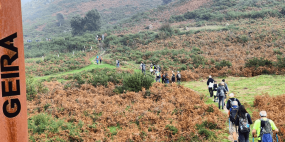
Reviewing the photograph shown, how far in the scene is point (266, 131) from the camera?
6.13 meters

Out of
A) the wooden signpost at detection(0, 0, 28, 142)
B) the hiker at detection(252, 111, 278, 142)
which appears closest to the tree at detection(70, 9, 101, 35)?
the hiker at detection(252, 111, 278, 142)

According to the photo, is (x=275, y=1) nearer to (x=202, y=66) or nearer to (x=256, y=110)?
(x=202, y=66)

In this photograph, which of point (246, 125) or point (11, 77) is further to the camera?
point (246, 125)

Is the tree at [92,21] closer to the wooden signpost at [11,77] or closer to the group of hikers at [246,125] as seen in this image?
the group of hikers at [246,125]

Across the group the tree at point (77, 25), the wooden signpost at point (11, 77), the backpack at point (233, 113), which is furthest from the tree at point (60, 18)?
the wooden signpost at point (11, 77)

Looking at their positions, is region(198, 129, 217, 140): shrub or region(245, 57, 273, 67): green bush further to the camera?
region(245, 57, 273, 67): green bush

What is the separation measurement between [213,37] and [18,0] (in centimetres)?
4309

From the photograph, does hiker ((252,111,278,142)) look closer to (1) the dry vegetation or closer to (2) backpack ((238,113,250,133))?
(2) backpack ((238,113,250,133))

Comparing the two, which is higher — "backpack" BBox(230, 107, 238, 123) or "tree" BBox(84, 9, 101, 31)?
"tree" BBox(84, 9, 101, 31)

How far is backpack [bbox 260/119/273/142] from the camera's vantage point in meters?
6.10

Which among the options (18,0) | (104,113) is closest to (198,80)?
(104,113)

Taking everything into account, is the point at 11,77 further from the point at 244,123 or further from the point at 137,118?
the point at 137,118

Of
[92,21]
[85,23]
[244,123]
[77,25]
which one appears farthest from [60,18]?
[244,123]

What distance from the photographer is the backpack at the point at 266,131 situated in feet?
20.0
